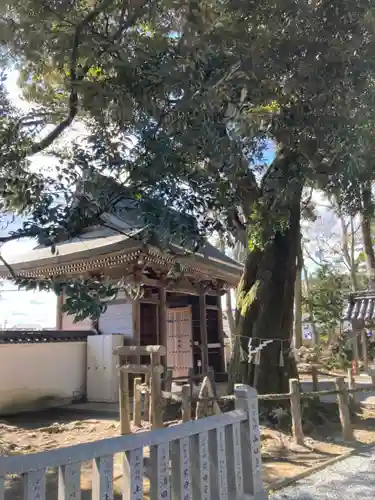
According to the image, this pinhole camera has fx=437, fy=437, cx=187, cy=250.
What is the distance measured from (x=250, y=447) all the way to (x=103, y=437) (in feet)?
13.3

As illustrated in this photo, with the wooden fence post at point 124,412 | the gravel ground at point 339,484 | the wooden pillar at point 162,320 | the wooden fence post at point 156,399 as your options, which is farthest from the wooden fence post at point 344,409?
the wooden pillar at point 162,320

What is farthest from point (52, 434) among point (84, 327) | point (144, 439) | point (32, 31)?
point (32, 31)

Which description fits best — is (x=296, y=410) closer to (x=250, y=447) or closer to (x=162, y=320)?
(x=250, y=447)

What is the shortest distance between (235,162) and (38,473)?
131 inches

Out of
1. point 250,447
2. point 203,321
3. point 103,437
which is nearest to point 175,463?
point 250,447

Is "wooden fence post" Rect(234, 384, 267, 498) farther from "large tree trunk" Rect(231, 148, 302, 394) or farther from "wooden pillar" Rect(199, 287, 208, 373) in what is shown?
"wooden pillar" Rect(199, 287, 208, 373)

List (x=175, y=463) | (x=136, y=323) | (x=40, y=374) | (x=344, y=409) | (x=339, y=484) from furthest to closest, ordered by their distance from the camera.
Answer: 1. (x=136, y=323)
2. (x=40, y=374)
3. (x=344, y=409)
4. (x=339, y=484)
5. (x=175, y=463)

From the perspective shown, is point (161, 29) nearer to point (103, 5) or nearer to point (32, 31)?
point (103, 5)

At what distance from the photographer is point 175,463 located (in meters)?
2.91

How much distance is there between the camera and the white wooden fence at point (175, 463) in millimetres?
2201

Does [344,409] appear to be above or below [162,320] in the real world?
below

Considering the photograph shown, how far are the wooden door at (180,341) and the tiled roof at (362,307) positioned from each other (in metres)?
4.82

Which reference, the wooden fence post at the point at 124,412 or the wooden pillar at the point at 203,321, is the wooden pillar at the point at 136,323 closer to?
the wooden pillar at the point at 203,321

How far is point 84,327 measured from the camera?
11922 millimetres
